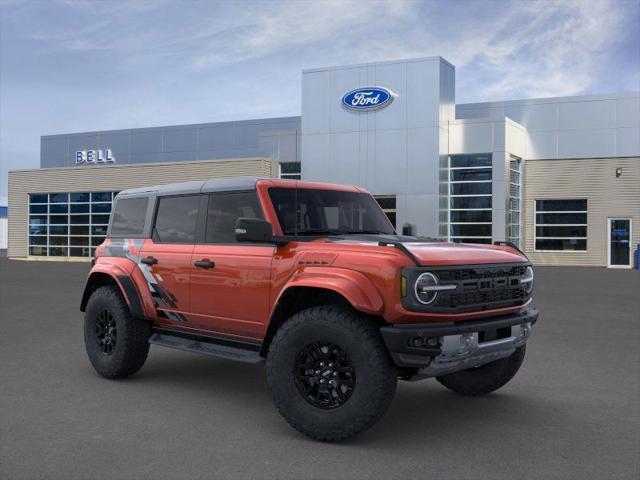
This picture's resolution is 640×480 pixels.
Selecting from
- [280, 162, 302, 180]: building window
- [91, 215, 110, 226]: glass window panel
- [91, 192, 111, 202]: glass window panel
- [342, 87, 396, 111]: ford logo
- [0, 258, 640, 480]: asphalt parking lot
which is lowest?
[0, 258, 640, 480]: asphalt parking lot

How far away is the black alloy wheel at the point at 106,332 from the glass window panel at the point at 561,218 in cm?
2780

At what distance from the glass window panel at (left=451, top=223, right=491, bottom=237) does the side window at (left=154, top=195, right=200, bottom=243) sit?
2355 centimetres

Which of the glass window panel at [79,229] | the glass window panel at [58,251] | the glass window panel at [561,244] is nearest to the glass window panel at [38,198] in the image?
the glass window panel at [79,229]

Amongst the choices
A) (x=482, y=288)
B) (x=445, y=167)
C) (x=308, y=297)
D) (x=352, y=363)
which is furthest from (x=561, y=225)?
(x=352, y=363)

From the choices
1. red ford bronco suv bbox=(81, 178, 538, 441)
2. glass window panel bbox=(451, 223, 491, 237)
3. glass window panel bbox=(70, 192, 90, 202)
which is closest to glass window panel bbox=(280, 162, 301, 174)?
glass window panel bbox=(451, 223, 491, 237)

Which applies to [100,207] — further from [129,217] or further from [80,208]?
[129,217]

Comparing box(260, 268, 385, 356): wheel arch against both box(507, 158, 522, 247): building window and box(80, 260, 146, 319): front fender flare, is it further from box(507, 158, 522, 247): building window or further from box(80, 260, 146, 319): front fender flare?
box(507, 158, 522, 247): building window

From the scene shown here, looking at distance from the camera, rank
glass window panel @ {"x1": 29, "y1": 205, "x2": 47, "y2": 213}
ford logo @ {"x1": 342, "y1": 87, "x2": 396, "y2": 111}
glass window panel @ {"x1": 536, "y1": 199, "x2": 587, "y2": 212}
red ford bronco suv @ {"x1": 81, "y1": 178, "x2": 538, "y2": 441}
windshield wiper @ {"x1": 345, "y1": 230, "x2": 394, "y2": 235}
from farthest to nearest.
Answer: glass window panel @ {"x1": 29, "y1": 205, "x2": 47, "y2": 213} < glass window panel @ {"x1": 536, "y1": 199, "x2": 587, "y2": 212} < ford logo @ {"x1": 342, "y1": 87, "x2": 396, "y2": 111} < windshield wiper @ {"x1": 345, "y1": 230, "x2": 394, "y2": 235} < red ford bronco suv @ {"x1": 81, "y1": 178, "x2": 538, "y2": 441}

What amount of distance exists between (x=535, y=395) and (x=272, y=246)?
2.93m

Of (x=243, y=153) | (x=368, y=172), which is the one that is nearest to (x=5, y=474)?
(x=368, y=172)

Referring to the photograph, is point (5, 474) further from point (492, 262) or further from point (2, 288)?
point (2, 288)

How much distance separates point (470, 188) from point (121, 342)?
79.3ft

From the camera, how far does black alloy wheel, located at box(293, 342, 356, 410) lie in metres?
4.74

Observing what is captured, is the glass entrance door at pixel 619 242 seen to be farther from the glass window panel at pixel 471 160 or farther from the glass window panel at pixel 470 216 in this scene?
the glass window panel at pixel 471 160
